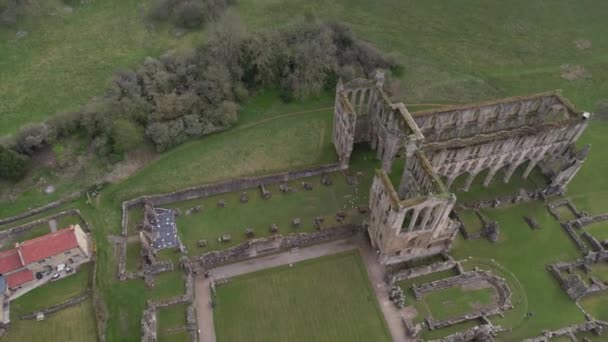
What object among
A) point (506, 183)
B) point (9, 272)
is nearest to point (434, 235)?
point (506, 183)

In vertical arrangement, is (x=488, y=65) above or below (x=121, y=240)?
above

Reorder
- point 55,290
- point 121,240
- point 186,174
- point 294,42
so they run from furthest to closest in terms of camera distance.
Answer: point 294,42 < point 186,174 < point 121,240 < point 55,290

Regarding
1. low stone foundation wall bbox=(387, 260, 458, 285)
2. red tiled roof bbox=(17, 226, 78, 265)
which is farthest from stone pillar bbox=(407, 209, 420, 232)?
red tiled roof bbox=(17, 226, 78, 265)

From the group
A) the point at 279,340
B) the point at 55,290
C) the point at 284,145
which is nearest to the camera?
the point at 279,340

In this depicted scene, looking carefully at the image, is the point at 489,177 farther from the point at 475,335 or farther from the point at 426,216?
the point at 475,335

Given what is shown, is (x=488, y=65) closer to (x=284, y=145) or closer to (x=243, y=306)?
(x=284, y=145)

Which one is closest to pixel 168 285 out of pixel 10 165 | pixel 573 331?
pixel 10 165
